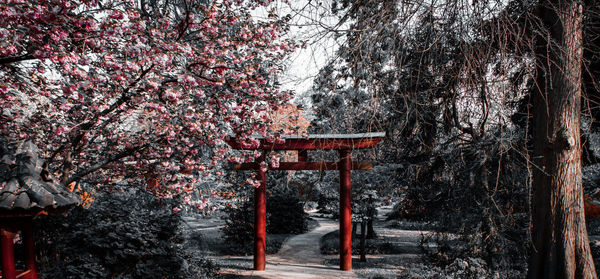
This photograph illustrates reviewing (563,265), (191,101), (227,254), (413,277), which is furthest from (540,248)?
(227,254)

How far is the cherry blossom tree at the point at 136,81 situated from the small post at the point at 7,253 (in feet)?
4.26

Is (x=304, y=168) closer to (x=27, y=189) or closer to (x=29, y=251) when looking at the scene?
(x=29, y=251)

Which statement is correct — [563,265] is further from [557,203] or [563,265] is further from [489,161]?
[489,161]

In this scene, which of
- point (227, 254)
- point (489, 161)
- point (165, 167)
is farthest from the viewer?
point (227, 254)

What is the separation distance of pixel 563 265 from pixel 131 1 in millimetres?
5222

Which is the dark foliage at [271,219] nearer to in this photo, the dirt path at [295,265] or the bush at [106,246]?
the dirt path at [295,265]

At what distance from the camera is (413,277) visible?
730 cm

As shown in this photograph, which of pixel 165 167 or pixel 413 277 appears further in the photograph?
pixel 413 277

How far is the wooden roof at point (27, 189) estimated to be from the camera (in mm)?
1998

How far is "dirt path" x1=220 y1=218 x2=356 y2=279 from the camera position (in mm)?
7865

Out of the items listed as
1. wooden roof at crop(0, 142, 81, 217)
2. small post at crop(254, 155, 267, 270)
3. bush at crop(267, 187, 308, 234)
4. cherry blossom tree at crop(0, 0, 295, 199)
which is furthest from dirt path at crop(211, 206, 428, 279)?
wooden roof at crop(0, 142, 81, 217)

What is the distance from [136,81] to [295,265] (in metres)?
6.76

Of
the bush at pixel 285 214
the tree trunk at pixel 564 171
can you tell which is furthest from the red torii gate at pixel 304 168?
the bush at pixel 285 214

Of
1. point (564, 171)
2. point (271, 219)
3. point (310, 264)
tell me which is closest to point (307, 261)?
point (310, 264)
